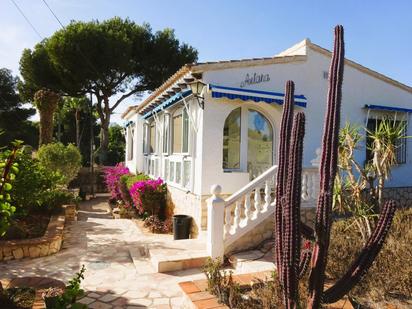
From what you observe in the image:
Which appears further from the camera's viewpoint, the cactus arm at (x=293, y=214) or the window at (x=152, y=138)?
the window at (x=152, y=138)

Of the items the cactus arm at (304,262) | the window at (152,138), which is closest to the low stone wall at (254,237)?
the cactus arm at (304,262)

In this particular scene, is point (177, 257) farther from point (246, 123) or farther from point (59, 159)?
point (59, 159)

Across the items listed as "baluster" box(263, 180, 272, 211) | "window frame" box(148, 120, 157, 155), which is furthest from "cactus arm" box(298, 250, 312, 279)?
"window frame" box(148, 120, 157, 155)

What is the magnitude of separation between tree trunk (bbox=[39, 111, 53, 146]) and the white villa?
36.7 feet

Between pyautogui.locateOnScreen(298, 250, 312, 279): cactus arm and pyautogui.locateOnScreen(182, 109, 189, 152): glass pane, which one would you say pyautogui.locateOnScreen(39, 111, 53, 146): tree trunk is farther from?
pyautogui.locateOnScreen(298, 250, 312, 279): cactus arm

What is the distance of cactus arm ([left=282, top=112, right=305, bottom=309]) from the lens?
456 centimetres

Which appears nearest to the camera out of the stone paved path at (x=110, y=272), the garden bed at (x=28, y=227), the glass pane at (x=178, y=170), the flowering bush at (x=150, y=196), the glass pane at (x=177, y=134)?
the stone paved path at (x=110, y=272)

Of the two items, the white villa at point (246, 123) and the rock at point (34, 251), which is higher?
the white villa at point (246, 123)

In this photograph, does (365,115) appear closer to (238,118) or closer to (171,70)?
(238,118)

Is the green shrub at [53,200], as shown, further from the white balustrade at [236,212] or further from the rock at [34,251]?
the white balustrade at [236,212]

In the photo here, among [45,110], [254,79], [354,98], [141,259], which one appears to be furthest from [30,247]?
[45,110]

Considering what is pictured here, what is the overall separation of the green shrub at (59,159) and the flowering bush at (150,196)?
702 centimetres

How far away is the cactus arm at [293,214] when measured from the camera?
15.0ft

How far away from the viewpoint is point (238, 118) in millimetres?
11773
